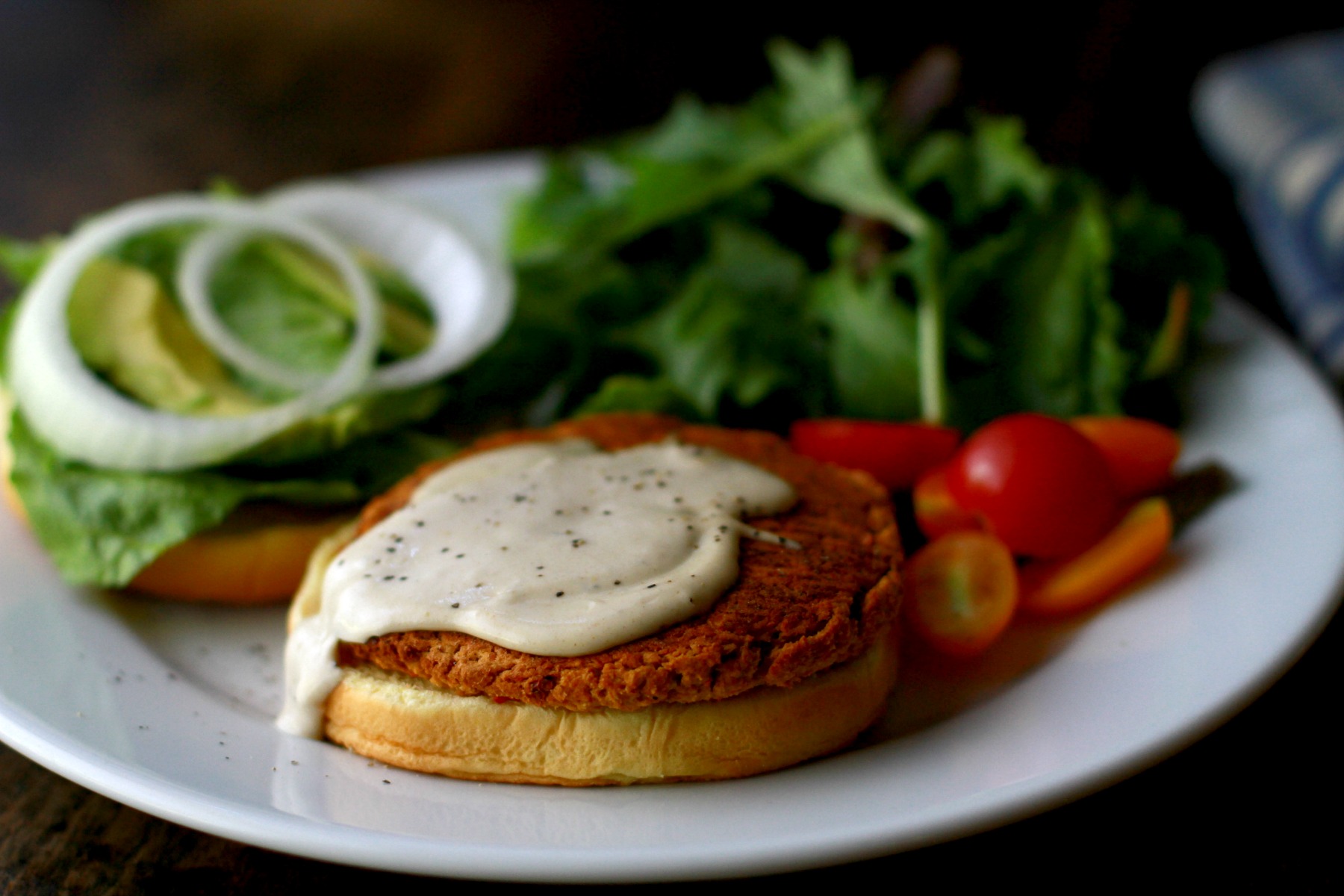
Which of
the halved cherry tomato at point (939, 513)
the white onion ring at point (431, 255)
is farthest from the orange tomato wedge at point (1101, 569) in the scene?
the white onion ring at point (431, 255)

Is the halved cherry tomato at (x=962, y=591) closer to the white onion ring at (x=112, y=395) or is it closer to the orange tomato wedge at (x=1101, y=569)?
the orange tomato wedge at (x=1101, y=569)

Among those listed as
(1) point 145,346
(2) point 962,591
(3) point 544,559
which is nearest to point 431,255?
(1) point 145,346

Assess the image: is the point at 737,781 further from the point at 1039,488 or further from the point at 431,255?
the point at 431,255

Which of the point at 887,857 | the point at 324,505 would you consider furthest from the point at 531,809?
the point at 324,505

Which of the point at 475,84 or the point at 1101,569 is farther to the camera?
the point at 475,84

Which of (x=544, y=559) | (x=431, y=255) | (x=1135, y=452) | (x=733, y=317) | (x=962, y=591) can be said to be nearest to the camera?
(x=544, y=559)

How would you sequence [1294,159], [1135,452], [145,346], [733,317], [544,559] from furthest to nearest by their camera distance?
[1294,159] → [733,317] → [145,346] → [1135,452] → [544,559]

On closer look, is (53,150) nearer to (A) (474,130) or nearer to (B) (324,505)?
(A) (474,130)
